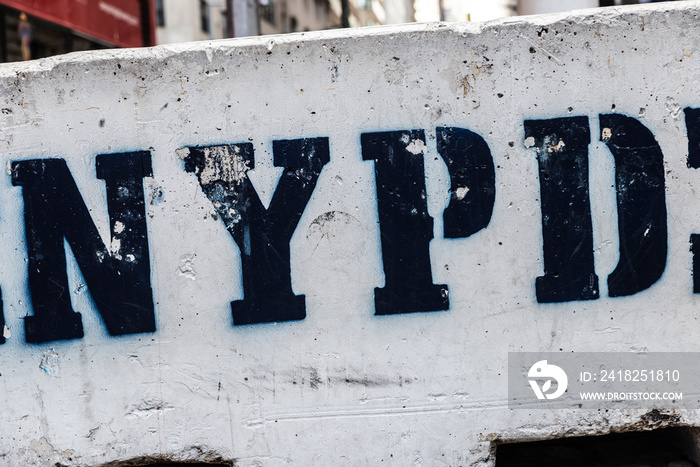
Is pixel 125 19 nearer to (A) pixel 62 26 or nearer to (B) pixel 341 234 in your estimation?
(A) pixel 62 26

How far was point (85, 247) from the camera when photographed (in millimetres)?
2367

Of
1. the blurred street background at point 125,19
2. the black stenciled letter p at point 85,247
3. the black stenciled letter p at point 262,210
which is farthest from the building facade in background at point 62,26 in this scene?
the black stenciled letter p at point 262,210

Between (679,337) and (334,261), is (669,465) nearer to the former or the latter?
(679,337)

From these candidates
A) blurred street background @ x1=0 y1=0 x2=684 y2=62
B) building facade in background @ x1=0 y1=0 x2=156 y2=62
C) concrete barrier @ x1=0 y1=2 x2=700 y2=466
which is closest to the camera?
concrete barrier @ x1=0 y1=2 x2=700 y2=466

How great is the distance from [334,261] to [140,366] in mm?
810

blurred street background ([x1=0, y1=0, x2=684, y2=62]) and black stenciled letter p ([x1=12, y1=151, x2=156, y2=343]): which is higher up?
blurred street background ([x1=0, y1=0, x2=684, y2=62])

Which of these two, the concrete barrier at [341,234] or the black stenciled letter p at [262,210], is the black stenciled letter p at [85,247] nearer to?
the concrete barrier at [341,234]

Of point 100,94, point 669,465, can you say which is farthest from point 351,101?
point 669,465

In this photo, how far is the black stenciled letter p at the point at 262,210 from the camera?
235 cm

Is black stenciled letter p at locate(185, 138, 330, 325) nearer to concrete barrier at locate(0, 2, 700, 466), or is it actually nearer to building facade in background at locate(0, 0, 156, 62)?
concrete barrier at locate(0, 2, 700, 466)

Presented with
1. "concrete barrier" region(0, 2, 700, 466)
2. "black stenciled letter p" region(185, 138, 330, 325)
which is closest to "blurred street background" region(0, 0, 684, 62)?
"concrete barrier" region(0, 2, 700, 466)

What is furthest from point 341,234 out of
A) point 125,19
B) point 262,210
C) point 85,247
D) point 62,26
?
point 125,19

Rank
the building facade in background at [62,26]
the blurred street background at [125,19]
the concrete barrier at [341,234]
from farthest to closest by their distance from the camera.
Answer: the building facade in background at [62,26]
the blurred street background at [125,19]
the concrete barrier at [341,234]

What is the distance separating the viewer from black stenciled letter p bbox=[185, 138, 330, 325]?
2352 millimetres
